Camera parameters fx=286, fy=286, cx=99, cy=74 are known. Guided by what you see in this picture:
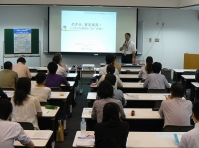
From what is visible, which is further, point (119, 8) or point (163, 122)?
point (119, 8)

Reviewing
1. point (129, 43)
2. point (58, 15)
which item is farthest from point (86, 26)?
point (129, 43)

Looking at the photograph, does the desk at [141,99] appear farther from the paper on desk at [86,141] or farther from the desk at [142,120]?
the paper on desk at [86,141]

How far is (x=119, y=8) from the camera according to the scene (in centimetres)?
1030

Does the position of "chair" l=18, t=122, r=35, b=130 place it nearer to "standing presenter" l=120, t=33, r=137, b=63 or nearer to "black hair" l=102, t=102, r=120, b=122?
"black hair" l=102, t=102, r=120, b=122

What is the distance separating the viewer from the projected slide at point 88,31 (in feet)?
33.8

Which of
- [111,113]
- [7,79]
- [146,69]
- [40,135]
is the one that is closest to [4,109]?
[40,135]

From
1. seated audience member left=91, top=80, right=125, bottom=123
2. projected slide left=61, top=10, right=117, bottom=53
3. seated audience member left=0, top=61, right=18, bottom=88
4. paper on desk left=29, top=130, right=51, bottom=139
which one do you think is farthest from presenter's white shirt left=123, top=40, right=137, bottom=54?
paper on desk left=29, top=130, right=51, bottom=139

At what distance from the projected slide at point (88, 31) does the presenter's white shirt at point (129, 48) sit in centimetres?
77

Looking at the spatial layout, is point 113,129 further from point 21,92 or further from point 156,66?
Answer: point 156,66

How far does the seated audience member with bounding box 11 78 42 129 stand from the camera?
3.52 m

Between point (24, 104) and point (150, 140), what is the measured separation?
159 centimetres

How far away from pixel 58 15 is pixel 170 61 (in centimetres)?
456

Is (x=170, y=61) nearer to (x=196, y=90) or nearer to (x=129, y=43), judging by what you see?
(x=129, y=43)

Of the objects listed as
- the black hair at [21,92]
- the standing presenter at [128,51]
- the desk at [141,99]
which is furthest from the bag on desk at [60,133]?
the standing presenter at [128,51]
